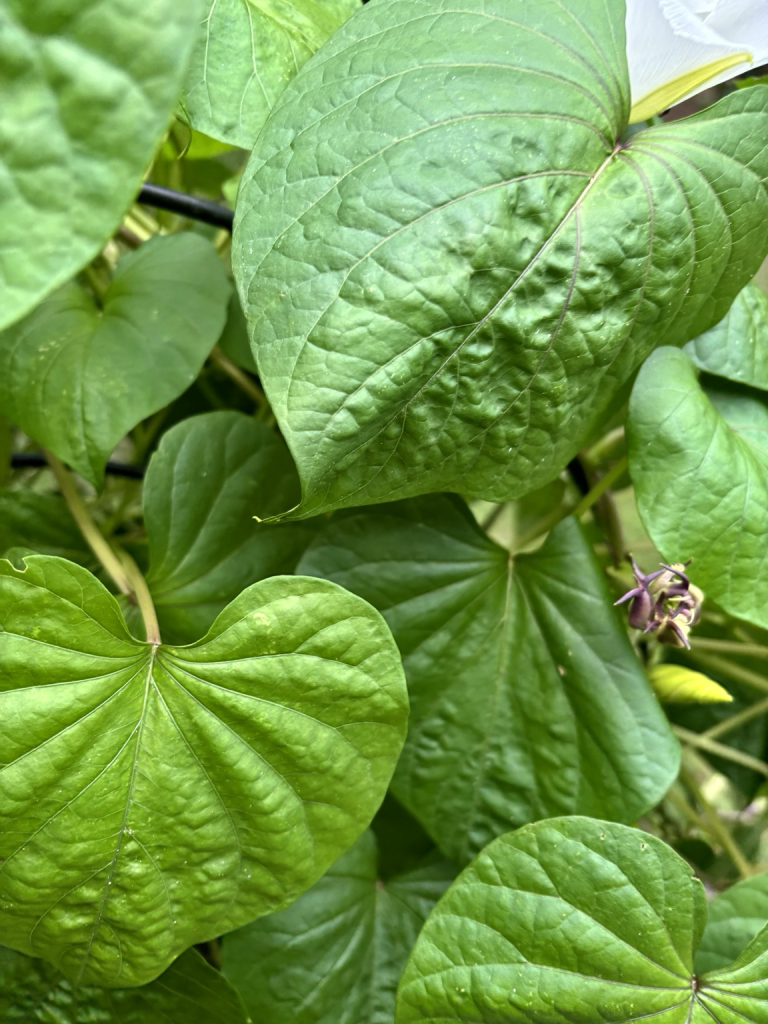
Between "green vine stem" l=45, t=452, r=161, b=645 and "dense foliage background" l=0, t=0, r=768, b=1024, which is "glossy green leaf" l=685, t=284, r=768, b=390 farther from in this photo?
"green vine stem" l=45, t=452, r=161, b=645

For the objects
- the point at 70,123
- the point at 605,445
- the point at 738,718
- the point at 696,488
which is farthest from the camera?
the point at 738,718

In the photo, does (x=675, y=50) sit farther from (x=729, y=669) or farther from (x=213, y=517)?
(x=729, y=669)

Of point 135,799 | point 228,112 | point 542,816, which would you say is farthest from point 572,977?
point 228,112

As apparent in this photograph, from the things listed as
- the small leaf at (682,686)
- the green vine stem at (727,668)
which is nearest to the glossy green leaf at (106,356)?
the small leaf at (682,686)

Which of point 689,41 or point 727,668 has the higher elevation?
point 689,41

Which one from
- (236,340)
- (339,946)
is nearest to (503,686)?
(339,946)

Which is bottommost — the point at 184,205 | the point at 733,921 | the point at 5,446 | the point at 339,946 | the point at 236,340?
the point at 339,946

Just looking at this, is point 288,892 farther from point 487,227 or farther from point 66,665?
point 487,227

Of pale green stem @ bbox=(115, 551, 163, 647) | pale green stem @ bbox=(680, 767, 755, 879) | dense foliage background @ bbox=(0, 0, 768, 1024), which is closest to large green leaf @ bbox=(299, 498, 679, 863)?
dense foliage background @ bbox=(0, 0, 768, 1024)

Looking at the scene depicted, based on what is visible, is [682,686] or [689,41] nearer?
[689,41]
